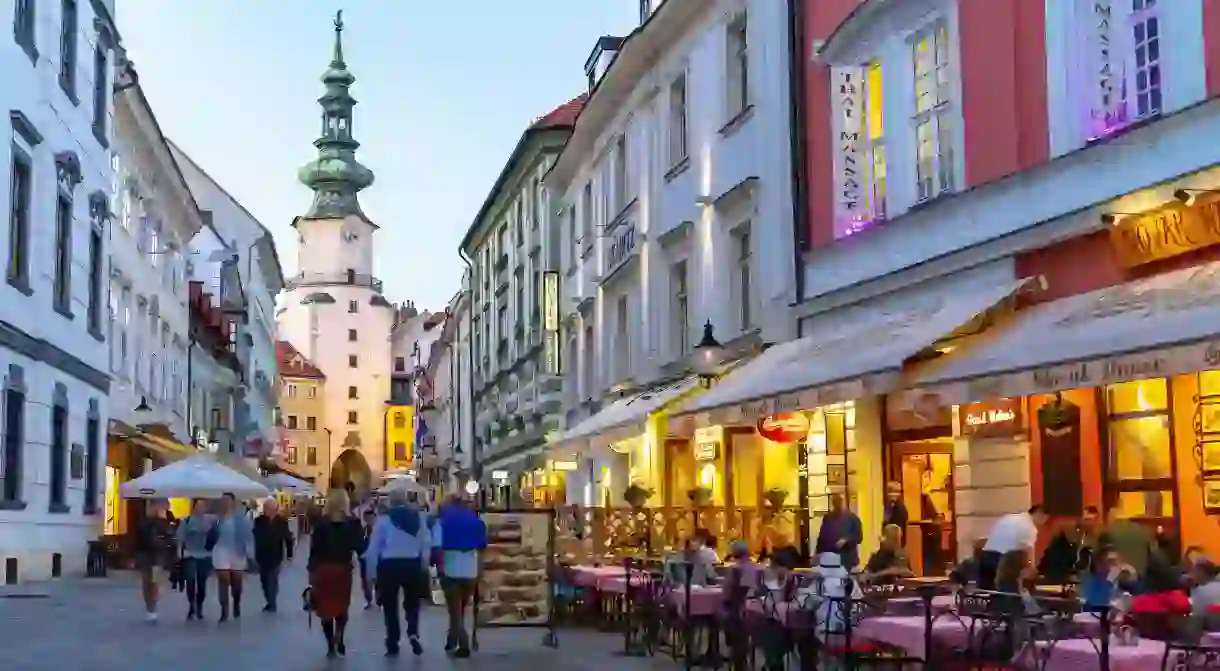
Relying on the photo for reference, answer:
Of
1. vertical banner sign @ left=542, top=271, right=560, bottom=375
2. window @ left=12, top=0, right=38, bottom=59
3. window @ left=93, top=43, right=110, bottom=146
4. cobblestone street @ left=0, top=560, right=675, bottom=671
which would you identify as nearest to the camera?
cobblestone street @ left=0, top=560, right=675, bottom=671

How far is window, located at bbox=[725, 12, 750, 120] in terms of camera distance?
24750 millimetres

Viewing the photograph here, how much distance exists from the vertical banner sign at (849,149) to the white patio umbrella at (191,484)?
13.8 meters

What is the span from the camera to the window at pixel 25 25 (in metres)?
25.0

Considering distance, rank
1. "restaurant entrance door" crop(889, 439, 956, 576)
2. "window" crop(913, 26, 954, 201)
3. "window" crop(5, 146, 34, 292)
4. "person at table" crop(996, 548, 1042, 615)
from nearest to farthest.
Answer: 1. "person at table" crop(996, 548, 1042, 615)
2. "window" crop(913, 26, 954, 201)
3. "restaurant entrance door" crop(889, 439, 956, 576)
4. "window" crop(5, 146, 34, 292)

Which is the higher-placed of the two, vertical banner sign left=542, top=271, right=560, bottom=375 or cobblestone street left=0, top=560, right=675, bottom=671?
vertical banner sign left=542, top=271, right=560, bottom=375

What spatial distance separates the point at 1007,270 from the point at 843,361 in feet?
6.27

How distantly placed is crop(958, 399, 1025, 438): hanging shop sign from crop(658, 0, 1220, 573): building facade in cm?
2

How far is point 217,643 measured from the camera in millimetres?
17609

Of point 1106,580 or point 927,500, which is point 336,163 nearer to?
point 927,500

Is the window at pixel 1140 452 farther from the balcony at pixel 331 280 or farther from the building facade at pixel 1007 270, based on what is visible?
the balcony at pixel 331 280

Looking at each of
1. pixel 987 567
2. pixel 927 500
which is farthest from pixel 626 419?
pixel 987 567

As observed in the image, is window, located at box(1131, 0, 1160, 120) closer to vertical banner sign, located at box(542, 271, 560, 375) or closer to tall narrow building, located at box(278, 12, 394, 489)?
vertical banner sign, located at box(542, 271, 560, 375)

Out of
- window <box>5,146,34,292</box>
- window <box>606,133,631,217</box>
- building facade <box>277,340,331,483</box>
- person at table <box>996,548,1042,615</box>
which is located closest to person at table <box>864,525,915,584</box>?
person at table <box>996,548,1042,615</box>

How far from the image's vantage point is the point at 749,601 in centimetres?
1342
